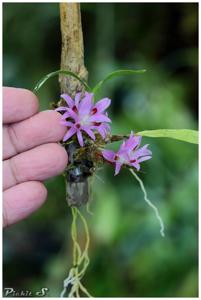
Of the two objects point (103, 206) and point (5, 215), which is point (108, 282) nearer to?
point (103, 206)

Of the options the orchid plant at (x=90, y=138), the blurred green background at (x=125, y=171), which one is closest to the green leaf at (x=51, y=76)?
the orchid plant at (x=90, y=138)

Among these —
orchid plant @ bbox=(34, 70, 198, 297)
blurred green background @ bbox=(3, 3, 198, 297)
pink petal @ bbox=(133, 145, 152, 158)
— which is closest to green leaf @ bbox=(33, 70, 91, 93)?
orchid plant @ bbox=(34, 70, 198, 297)

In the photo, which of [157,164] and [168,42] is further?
[168,42]

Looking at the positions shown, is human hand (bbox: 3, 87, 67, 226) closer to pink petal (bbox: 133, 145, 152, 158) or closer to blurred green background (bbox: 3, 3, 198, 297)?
pink petal (bbox: 133, 145, 152, 158)

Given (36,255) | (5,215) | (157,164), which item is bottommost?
(36,255)

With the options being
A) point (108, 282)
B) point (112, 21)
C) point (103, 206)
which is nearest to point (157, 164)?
point (103, 206)
